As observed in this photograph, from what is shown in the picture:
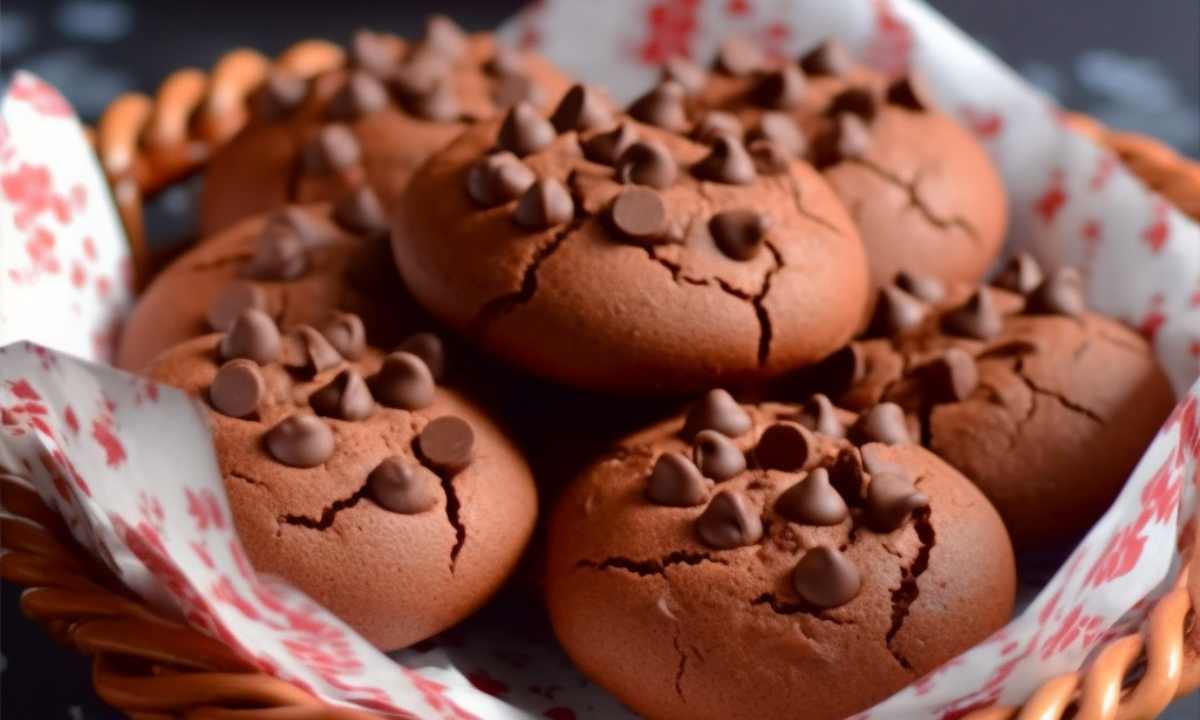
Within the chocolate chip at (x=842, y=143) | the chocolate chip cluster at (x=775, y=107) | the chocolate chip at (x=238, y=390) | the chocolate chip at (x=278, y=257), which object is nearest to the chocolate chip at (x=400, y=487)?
the chocolate chip at (x=238, y=390)

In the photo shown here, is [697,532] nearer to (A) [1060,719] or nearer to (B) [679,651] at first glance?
(B) [679,651]

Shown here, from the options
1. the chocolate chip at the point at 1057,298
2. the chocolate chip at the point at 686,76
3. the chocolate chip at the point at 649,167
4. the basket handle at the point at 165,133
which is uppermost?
the chocolate chip at the point at 649,167

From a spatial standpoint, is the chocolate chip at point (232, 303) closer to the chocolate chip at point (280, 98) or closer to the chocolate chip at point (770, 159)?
the chocolate chip at point (280, 98)

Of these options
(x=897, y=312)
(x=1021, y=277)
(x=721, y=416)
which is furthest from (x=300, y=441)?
(x=1021, y=277)

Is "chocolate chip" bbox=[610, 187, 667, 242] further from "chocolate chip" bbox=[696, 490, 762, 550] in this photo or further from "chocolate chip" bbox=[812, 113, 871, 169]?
"chocolate chip" bbox=[812, 113, 871, 169]

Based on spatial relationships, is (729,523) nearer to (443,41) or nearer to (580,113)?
(580,113)

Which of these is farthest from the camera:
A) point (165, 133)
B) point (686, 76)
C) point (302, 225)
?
point (165, 133)

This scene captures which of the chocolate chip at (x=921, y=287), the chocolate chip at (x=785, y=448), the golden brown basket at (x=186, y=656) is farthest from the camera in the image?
the chocolate chip at (x=921, y=287)
